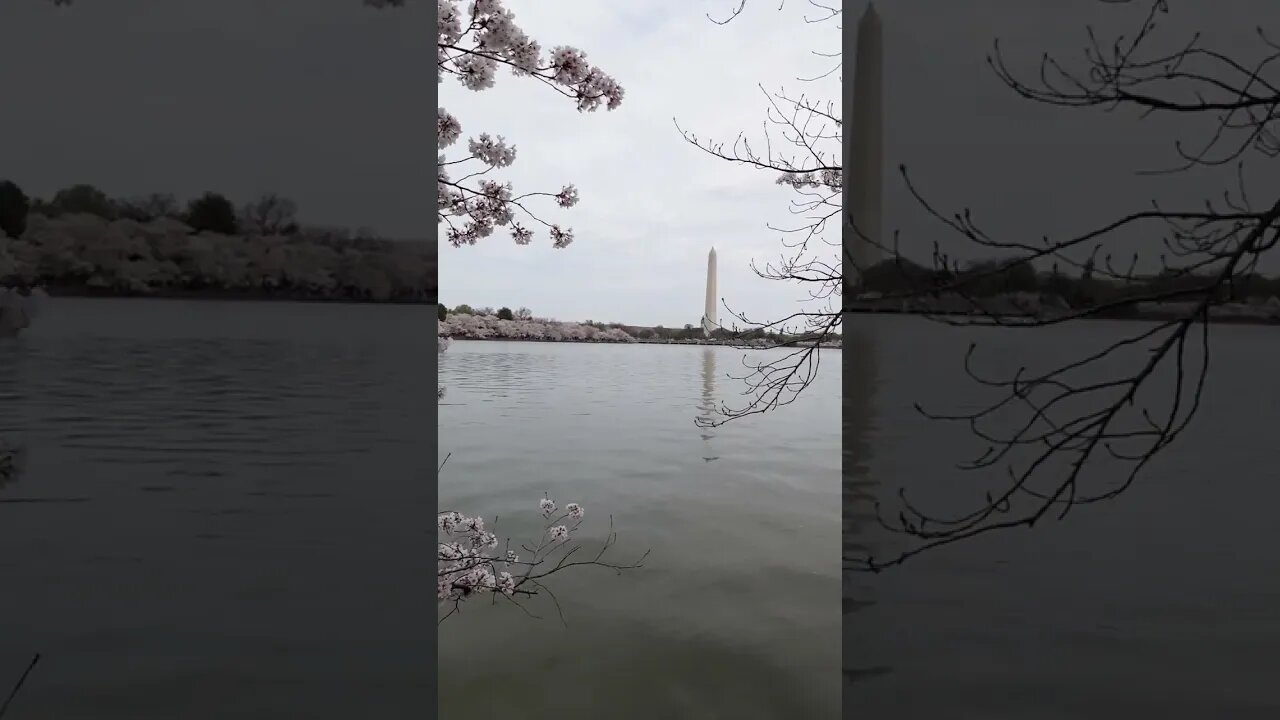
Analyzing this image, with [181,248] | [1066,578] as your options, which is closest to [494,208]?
[181,248]

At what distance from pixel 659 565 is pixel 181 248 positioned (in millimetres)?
3070

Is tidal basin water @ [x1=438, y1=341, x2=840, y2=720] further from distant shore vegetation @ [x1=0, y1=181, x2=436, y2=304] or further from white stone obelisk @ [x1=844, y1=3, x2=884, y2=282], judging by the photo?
distant shore vegetation @ [x1=0, y1=181, x2=436, y2=304]

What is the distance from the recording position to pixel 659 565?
3615 millimetres

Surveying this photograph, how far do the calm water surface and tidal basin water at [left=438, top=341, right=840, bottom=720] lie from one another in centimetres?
43

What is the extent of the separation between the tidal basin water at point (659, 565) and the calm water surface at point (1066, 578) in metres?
0.43

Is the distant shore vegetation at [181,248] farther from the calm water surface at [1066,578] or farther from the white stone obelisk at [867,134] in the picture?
the calm water surface at [1066,578]

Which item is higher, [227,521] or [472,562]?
[227,521]

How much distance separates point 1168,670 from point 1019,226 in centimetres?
157

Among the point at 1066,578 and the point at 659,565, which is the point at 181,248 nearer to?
the point at 659,565

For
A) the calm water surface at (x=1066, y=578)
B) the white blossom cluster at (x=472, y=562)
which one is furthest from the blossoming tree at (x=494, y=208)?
the calm water surface at (x=1066, y=578)

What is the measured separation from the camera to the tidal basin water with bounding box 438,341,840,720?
252cm

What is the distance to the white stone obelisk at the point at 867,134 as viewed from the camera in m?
2.07

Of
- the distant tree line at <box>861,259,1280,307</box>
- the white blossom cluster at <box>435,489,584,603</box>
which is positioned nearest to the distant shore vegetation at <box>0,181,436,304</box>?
the white blossom cluster at <box>435,489,584,603</box>

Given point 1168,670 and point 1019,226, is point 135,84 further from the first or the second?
point 1168,670
